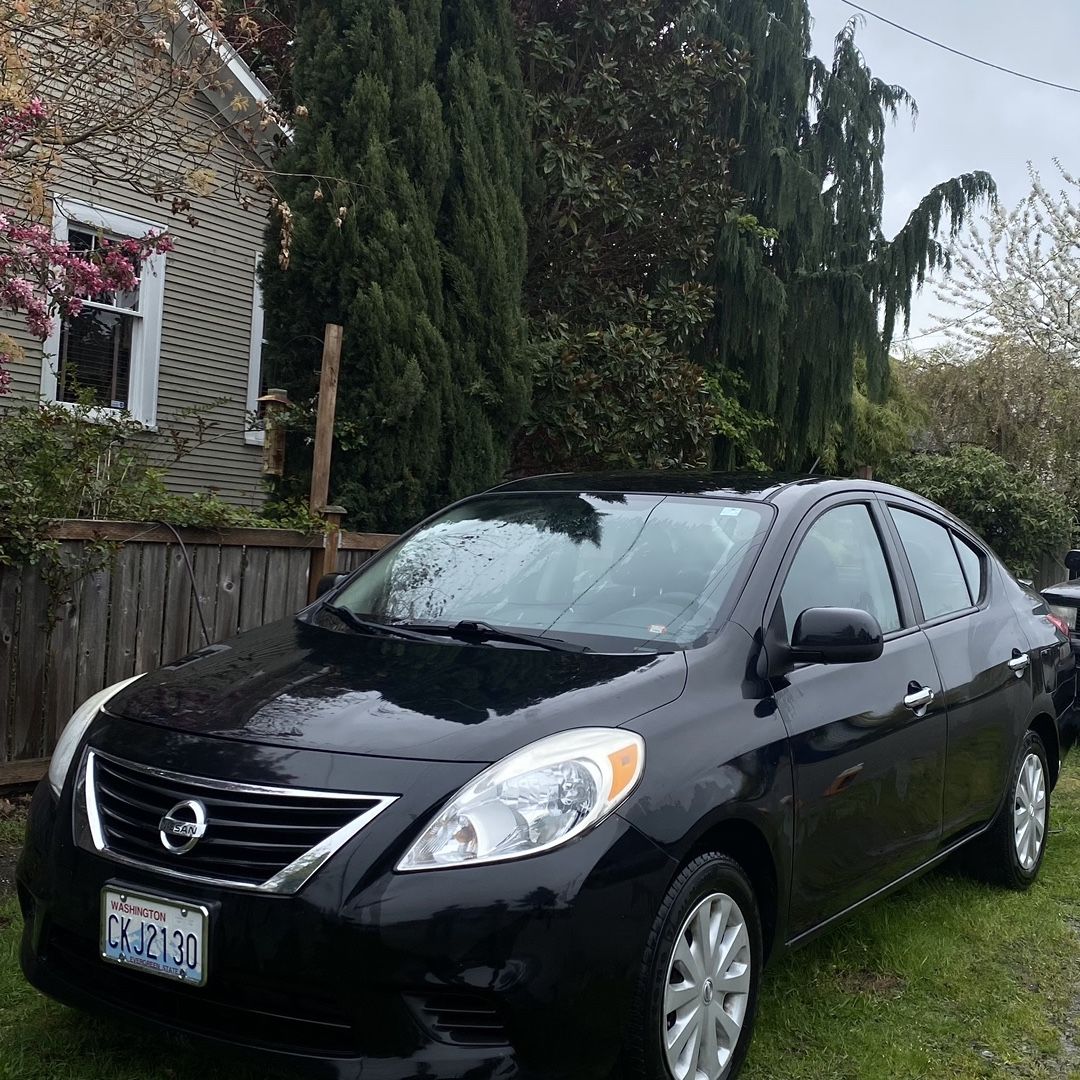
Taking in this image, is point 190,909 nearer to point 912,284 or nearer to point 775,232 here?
point 775,232

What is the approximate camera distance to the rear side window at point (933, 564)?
447 centimetres

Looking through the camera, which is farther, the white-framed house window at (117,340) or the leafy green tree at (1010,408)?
the leafy green tree at (1010,408)

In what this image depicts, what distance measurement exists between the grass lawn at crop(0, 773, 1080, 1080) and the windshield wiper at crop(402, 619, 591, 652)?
125 centimetres

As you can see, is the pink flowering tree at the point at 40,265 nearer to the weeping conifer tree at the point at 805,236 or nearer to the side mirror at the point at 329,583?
the side mirror at the point at 329,583

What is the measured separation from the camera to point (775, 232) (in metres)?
12.5

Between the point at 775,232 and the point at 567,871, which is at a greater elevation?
the point at 775,232

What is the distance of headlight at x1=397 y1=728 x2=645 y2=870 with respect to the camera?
100 inches

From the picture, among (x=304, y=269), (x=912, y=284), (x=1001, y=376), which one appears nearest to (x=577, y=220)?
(x=304, y=269)

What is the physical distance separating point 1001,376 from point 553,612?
19312 millimetres

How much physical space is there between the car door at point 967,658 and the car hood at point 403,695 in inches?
62.8

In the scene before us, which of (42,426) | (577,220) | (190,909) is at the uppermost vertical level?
(577,220)

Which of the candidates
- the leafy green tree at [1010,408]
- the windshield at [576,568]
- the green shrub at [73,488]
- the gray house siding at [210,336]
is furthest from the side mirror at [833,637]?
the leafy green tree at [1010,408]

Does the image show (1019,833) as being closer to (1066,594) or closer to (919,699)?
(919,699)

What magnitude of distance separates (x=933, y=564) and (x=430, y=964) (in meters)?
2.93
